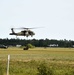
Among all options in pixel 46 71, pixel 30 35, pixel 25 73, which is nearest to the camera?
pixel 46 71

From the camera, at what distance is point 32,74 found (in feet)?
86.6

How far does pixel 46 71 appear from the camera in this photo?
21.7 m

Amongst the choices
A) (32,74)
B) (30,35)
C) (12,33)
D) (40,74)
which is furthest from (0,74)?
(12,33)

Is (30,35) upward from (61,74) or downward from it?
upward

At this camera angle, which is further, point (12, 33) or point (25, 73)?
point (12, 33)

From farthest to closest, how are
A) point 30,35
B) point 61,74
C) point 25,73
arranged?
point 30,35 → point 25,73 → point 61,74

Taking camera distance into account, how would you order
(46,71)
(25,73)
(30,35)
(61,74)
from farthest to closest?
1. (30,35)
2. (25,73)
3. (61,74)
4. (46,71)

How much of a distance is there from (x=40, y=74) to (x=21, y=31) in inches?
3806

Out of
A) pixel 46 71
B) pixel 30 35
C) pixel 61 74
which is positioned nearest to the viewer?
pixel 46 71

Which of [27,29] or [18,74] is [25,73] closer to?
[18,74]

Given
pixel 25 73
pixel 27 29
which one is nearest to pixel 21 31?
pixel 27 29

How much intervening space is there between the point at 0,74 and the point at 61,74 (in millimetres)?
5238

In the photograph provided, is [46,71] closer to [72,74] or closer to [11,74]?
[72,74]

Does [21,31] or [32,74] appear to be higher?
[21,31]
